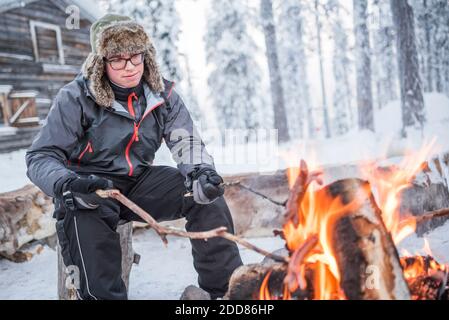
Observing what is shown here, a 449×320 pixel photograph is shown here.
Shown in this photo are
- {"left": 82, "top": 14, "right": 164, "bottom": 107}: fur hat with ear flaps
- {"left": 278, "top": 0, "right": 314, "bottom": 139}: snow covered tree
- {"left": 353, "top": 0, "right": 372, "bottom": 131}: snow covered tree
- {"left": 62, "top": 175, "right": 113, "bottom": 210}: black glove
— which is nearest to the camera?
{"left": 62, "top": 175, "right": 113, "bottom": 210}: black glove

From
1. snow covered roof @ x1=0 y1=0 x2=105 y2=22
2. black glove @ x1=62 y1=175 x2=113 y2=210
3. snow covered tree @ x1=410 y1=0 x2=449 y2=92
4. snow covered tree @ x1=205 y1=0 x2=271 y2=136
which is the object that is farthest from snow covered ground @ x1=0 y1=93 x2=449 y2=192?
snow covered roof @ x1=0 y1=0 x2=105 y2=22

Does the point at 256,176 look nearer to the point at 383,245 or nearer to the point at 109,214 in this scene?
the point at 109,214

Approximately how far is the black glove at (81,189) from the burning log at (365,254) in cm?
104

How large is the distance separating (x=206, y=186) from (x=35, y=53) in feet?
23.6

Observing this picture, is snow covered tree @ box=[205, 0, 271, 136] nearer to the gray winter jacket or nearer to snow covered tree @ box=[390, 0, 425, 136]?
snow covered tree @ box=[390, 0, 425, 136]

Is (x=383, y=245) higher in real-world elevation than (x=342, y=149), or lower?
lower

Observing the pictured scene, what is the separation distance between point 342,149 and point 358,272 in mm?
3564

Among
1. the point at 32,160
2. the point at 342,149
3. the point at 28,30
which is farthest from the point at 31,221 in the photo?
the point at 28,30

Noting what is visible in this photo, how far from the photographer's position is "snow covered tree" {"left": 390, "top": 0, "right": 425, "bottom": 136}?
440cm

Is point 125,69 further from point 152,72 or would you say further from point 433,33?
point 433,33

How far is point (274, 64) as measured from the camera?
5523 millimetres

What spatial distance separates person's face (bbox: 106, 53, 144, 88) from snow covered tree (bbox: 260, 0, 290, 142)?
2.70 meters
